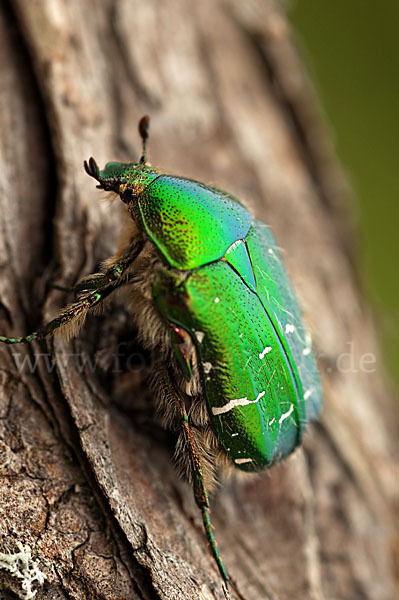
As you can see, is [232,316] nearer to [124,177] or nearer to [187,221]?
[187,221]

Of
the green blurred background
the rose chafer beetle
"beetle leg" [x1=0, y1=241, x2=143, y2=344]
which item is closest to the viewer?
the rose chafer beetle

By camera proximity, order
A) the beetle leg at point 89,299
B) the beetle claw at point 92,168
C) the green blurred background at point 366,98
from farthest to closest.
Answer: the green blurred background at point 366,98
the beetle claw at point 92,168
the beetle leg at point 89,299

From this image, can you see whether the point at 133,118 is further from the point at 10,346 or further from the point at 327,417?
the point at 327,417

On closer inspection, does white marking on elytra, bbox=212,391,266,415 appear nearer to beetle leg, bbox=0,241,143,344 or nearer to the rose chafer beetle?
the rose chafer beetle

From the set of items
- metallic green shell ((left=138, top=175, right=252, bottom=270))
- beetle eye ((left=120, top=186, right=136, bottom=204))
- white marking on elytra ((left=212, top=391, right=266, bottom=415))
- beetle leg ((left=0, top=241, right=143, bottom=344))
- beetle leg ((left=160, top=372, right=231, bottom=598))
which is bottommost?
beetle leg ((left=160, top=372, right=231, bottom=598))

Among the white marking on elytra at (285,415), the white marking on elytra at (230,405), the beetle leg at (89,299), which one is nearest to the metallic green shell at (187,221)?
the beetle leg at (89,299)

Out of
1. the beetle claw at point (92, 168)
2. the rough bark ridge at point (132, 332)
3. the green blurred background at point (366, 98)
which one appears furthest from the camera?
the green blurred background at point (366, 98)

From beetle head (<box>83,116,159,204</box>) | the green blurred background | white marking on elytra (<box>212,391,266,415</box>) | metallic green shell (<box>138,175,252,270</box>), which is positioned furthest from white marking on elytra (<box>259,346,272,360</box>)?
the green blurred background

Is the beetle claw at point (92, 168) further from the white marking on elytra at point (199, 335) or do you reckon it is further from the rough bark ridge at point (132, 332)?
the white marking on elytra at point (199, 335)
